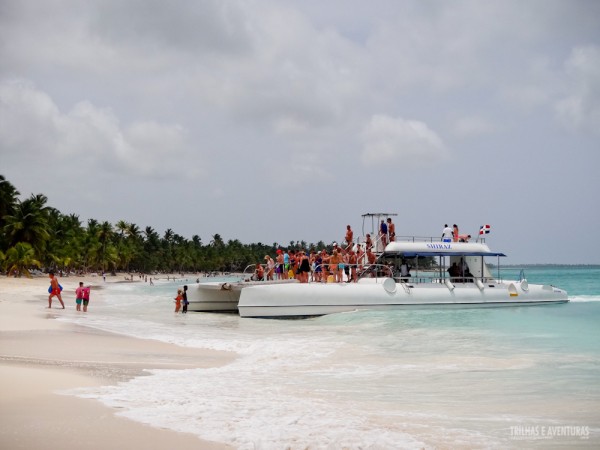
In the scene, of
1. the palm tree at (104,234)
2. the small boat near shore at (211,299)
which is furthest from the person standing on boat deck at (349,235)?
the palm tree at (104,234)

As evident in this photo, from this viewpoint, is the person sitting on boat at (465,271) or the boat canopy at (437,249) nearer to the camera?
the boat canopy at (437,249)

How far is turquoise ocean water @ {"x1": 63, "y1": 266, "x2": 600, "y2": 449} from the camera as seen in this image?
5.75 m

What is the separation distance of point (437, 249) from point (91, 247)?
3070 inches

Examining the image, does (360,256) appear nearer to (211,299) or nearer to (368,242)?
(368,242)

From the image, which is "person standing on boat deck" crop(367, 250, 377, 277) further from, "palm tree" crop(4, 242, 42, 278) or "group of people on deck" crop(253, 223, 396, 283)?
"palm tree" crop(4, 242, 42, 278)

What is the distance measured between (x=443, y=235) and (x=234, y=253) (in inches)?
5402

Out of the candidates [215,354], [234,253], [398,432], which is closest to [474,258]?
[215,354]

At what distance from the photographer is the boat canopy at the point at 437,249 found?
Answer: 71.6 feet

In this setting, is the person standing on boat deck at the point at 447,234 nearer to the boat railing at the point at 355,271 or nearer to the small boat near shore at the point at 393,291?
the small boat near shore at the point at 393,291

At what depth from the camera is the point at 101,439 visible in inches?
198

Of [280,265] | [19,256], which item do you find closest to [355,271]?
[280,265]

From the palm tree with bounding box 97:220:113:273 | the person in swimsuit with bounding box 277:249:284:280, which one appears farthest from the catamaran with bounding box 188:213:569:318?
the palm tree with bounding box 97:220:113:273

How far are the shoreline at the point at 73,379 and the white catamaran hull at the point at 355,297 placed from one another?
603 centimetres

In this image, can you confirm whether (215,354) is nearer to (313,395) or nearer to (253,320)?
(313,395)
